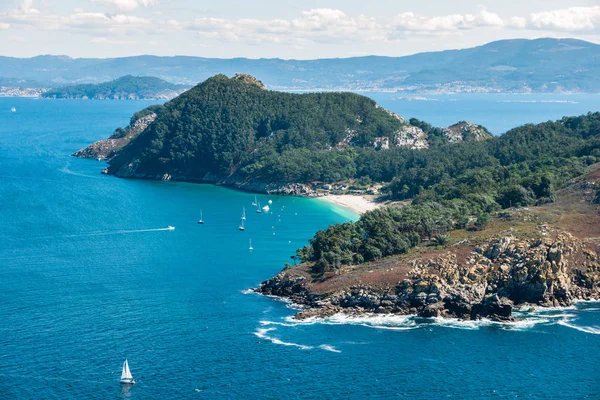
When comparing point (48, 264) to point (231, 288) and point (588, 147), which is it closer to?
point (231, 288)

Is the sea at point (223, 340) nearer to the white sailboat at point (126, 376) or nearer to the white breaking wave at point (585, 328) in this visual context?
the white breaking wave at point (585, 328)

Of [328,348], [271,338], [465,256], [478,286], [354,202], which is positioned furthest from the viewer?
[354,202]

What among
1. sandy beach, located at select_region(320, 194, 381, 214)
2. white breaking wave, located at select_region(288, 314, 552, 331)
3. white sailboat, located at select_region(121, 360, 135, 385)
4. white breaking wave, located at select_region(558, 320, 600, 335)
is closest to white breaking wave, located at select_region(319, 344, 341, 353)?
white breaking wave, located at select_region(288, 314, 552, 331)

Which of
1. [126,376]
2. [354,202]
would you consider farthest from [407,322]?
[354,202]

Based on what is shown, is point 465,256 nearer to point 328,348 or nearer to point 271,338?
point 328,348

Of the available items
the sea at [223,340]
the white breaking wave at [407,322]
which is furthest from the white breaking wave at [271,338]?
the white breaking wave at [407,322]
